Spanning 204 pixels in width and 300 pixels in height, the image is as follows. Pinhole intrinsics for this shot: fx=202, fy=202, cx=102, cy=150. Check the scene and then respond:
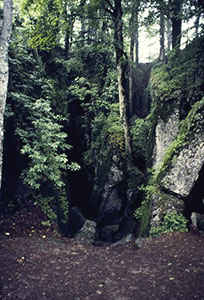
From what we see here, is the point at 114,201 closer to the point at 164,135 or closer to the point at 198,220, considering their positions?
the point at 164,135

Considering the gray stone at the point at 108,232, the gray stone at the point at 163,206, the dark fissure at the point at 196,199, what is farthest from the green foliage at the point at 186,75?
the gray stone at the point at 108,232

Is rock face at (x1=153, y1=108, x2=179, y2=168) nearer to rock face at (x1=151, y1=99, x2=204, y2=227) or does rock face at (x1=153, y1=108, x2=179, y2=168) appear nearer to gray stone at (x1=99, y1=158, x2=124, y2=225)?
rock face at (x1=151, y1=99, x2=204, y2=227)

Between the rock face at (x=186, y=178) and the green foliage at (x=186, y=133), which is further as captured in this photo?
the green foliage at (x=186, y=133)

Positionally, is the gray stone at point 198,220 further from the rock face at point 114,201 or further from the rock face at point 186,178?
the rock face at point 114,201

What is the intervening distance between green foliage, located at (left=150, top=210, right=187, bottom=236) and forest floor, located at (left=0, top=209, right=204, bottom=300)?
0.29m

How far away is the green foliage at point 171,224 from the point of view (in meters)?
7.05

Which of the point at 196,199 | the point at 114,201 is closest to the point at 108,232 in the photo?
the point at 114,201

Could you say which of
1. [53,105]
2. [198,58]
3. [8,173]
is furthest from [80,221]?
[198,58]

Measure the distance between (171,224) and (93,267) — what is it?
126 inches

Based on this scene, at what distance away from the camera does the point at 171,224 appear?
7176 mm

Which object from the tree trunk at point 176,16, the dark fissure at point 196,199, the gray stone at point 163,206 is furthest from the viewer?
the tree trunk at point 176,16

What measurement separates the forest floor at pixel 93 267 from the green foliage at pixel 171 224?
0.94 feet

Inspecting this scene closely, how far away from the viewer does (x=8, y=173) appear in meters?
7.97

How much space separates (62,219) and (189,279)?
6.11 metres
